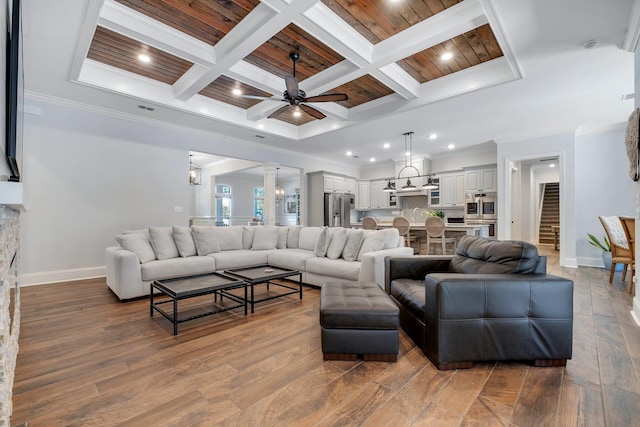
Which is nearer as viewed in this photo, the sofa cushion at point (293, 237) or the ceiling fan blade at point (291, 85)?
the ceiling fan blade at point (291, 85)

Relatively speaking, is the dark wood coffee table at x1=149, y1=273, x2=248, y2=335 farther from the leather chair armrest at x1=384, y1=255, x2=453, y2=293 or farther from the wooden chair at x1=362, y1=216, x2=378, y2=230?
the wooden chair at x1=362, y1=216, x2=378, y2=230

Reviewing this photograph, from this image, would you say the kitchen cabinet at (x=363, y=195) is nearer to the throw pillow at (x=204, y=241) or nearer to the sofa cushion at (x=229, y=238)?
the sofa cushion at (x=229, y=238)

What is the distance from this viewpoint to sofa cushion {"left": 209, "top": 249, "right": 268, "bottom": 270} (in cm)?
432

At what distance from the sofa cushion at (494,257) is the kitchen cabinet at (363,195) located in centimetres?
689

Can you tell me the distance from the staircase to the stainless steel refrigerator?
659 cm

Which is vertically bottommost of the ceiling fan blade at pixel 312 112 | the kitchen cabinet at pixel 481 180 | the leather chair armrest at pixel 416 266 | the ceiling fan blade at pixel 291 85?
the leather chair armrest at pixel 416 266

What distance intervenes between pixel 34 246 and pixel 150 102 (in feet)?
8.77

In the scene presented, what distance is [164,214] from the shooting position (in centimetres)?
552

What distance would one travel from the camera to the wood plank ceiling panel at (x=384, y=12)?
108 inches

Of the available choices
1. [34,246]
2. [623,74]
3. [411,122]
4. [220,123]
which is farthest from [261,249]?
[623,74]

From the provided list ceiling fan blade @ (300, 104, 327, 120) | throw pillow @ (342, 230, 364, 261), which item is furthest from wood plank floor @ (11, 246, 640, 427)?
ceiling fan blade @ (300, 104, 327, 120)

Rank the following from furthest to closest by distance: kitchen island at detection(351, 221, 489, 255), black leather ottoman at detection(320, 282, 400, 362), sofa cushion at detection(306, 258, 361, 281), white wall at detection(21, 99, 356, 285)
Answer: kitchen island at detection(351, 221, 489, 255) < white wall at detection(21, 99, 356, 285) < sofa cushion at detection(306, 258, 361, 281) < black leather ottoman at detection(320, 282, 400, 362)

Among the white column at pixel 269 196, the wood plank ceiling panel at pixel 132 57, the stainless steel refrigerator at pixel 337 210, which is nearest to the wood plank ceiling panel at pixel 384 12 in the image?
the wood plank ceiling panel at pixel 132 57

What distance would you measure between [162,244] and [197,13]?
281cm
